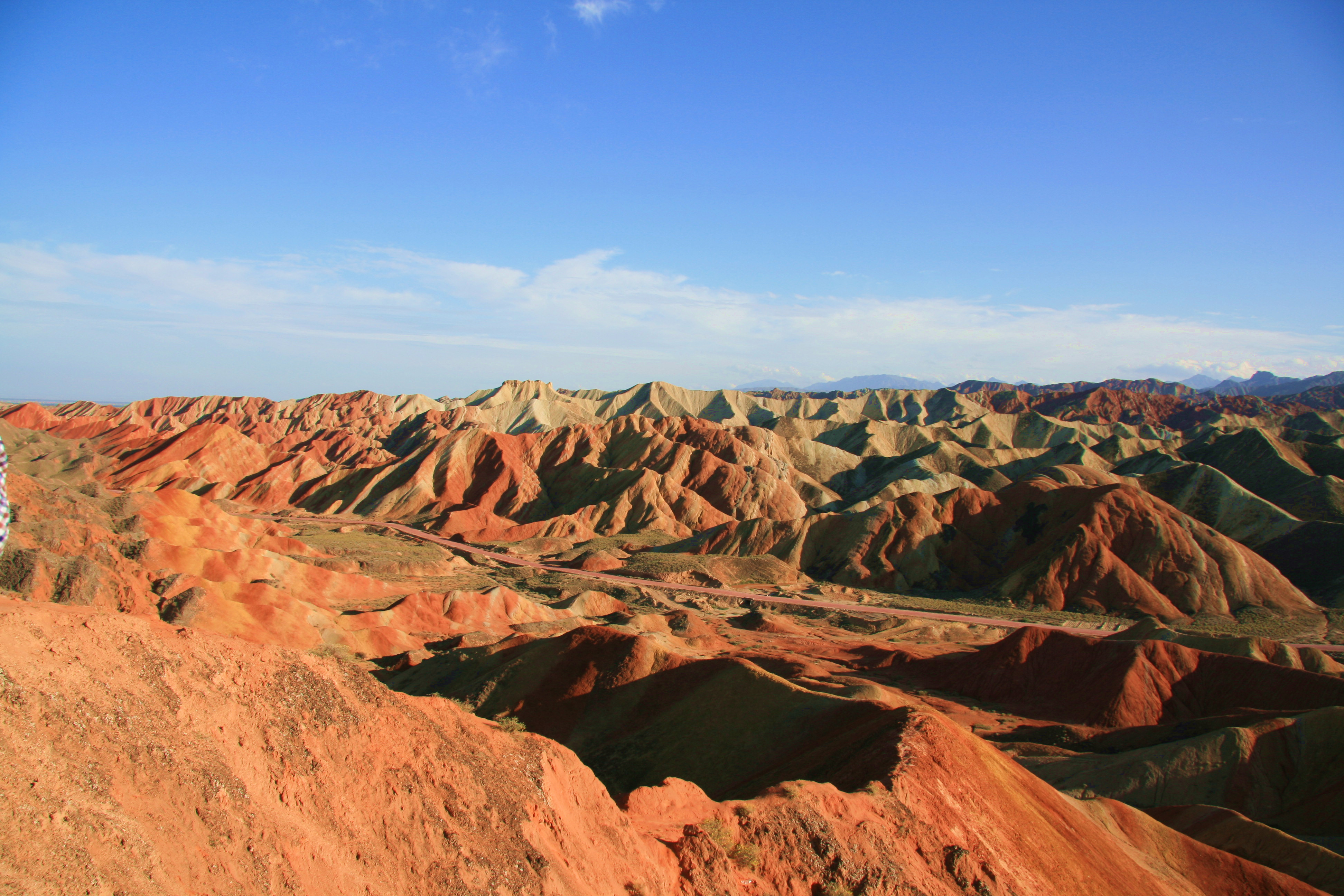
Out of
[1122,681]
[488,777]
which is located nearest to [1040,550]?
[1122,681]

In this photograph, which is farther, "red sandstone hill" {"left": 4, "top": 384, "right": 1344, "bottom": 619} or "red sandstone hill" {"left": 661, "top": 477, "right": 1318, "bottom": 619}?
"red sandstone hill" {"left": 4, "top": 384, "right": 1344, "bottom": 619}

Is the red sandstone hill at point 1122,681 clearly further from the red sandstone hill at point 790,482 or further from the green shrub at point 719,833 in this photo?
the green shrub at point 719,833

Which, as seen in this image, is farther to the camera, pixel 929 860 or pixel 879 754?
pixel 879 754

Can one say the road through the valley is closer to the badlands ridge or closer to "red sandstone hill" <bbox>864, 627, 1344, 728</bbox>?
the badlands ridge

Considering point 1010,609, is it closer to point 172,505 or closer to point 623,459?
point 623,459

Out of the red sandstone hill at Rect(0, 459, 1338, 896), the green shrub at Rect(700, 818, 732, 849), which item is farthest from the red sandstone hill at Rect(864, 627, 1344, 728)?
the green shrub at Rect(700, 818, 732, 849)

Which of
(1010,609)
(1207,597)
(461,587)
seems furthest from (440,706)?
(1207,597)

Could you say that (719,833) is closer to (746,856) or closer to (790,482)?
(746,856)

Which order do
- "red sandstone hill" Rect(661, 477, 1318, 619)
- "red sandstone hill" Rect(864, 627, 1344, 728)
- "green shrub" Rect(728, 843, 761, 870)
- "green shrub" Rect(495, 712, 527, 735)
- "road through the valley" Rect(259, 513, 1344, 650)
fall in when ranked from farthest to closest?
1. "red sandstone hill" Rect(661, 477, 1318, 619)
2. "road through the valley" Rect(259, 513, 1344, 650)
3. "red sandstone hill" Rect(864, 627, 1344, 728)
4. "green shrub" Rect(495, 712, 527, 735)
5. "green shrub" Rect(728, 843, 761, 870)
